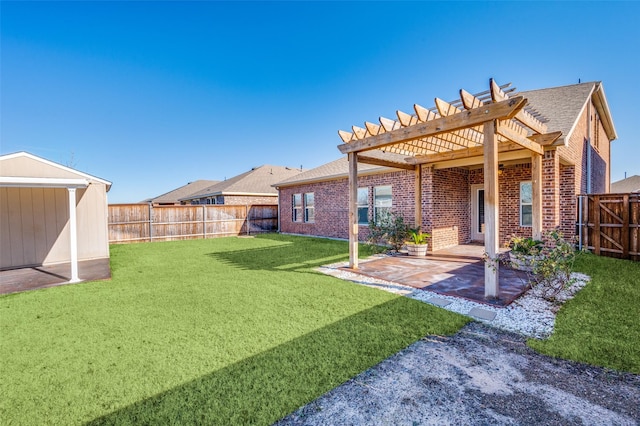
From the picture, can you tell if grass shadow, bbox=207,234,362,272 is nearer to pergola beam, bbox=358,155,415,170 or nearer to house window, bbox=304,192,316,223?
pergola beam, bbox=358,155,415,170

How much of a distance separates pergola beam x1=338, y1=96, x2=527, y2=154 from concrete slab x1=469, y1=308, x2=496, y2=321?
2.99 meters

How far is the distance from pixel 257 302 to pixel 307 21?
32.7 feet

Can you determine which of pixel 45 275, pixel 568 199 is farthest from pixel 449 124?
pixel 45 275

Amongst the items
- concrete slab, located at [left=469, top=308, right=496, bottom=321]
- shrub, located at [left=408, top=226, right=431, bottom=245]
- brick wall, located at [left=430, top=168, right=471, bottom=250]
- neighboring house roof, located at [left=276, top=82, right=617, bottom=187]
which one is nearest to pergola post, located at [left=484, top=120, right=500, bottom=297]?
concrete slab, located at [left=469, top=308, right=496, bottom=321]

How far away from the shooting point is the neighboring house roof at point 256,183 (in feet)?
71.0

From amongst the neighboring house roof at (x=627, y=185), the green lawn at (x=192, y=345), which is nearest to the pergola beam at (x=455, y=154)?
the green lawn at (x=192, y=345)

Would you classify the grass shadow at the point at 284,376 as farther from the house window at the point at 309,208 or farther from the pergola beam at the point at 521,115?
A: the house window at the point at 309,208

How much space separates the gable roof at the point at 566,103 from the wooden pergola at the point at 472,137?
4.80ft

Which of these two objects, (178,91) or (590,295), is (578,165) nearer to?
(590,295)

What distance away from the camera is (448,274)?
6.23 metres

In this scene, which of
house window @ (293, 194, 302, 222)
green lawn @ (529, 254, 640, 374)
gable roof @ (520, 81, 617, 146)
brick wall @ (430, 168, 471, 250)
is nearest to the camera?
green lawn @ (529, 254, 640, 374)

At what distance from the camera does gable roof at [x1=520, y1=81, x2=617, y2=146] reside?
8070 mm

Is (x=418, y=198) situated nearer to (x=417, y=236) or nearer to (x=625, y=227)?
(x=417, y=236)

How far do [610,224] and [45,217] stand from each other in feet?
54.5
